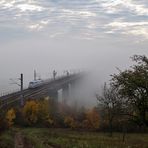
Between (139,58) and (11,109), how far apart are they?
48.3 meters

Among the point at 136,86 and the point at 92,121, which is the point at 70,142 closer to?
→ the point at 136,86

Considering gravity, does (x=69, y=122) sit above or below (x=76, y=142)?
above

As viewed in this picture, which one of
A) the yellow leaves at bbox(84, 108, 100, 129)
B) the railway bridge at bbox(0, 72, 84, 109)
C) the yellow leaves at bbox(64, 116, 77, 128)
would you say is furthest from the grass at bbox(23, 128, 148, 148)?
the yellow leaves at bbox(84, 108, 100, 129)

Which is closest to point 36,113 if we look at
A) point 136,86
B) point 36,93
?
point 36,93

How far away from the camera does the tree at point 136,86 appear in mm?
37094

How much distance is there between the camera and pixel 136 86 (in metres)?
37.5

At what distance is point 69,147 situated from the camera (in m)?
43.7

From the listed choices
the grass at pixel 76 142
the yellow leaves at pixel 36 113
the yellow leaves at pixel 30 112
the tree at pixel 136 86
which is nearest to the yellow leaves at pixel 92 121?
the yellow leaves at pixel 36 113

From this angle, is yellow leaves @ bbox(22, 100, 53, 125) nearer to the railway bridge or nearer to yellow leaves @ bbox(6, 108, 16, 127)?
the railway bridge

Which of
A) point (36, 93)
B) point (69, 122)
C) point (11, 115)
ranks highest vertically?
point (36, 93)

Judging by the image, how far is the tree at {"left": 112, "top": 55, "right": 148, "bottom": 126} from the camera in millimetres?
37094

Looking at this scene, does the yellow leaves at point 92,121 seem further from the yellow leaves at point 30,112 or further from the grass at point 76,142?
the grass at point 76,142

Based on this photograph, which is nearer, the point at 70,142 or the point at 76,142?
the point at 70,142

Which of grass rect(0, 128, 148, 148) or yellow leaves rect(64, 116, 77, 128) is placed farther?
yellow leaves rect(64, 116, 77, 128)
